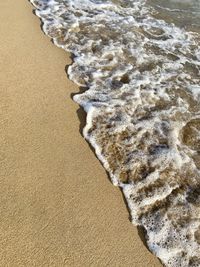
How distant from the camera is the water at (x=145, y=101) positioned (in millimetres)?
3020

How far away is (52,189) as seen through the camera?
9.80 feet

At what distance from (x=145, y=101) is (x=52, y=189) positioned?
5.58ft

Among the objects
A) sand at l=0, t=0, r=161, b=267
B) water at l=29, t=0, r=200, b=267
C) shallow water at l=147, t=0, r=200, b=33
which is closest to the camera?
sand at l=0, t=0, r=161, b=267

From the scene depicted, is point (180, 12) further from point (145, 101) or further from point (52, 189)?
point (52, 189)

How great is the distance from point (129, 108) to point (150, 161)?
31.8 inches

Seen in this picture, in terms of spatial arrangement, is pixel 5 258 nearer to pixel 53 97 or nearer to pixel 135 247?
pixel 135 247

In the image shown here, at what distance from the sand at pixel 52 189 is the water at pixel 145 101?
168 millimetres

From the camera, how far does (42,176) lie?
10.1ft

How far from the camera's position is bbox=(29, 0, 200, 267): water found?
3.02 m

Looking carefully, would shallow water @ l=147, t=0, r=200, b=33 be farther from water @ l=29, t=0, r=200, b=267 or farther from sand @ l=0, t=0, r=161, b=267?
sand @ l=0, t=0, r=161, b=267

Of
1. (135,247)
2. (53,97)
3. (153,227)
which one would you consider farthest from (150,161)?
(53,97)

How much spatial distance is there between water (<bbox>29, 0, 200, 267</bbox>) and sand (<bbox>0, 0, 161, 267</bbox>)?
0.17 m

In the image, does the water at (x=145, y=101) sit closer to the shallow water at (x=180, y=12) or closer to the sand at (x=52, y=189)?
the shallow water at (x=180, y=12)

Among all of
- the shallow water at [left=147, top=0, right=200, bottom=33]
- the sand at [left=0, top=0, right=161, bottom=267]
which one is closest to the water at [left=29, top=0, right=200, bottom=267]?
the shallow water at [left=147, top=0, right=200, bottom=33]
